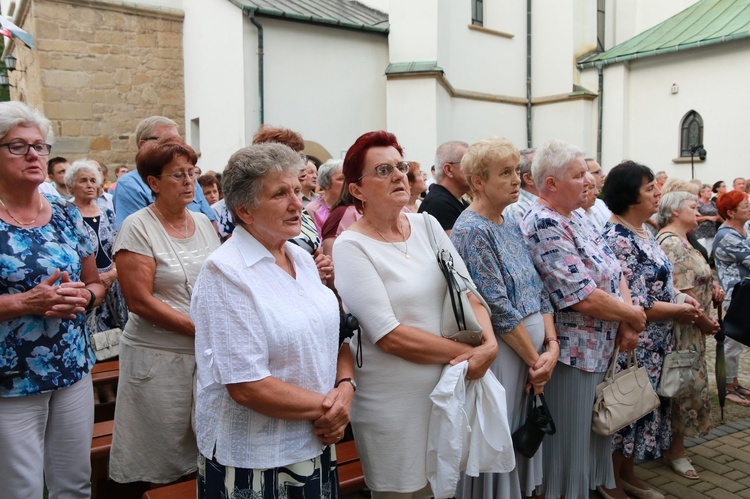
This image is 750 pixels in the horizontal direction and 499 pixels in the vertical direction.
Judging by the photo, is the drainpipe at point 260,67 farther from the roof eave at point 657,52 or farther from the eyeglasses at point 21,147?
the eyeglasses at point 21,147

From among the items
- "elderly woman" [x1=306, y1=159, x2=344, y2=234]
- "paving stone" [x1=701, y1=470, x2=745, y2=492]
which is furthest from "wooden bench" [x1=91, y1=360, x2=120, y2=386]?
"paving stone" [x1=701, y1=470, x2=745, y2=492]

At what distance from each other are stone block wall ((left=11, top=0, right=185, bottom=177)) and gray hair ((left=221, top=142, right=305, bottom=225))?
13770 mm

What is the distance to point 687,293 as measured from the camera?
4523 millimetres

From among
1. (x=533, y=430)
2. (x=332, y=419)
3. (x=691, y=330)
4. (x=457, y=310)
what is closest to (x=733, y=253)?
(x=691, y=330)

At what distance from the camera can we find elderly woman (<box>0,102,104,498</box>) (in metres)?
2.58

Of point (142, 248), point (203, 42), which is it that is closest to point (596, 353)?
point (142, 248)

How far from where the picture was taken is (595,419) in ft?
12.1

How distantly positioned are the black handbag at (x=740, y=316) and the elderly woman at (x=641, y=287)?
436 mm

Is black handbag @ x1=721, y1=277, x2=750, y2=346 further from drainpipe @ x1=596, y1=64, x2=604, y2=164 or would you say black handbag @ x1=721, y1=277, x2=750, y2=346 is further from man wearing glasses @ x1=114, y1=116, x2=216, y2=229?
drainpipe @ x1=596, y1=64, x2=604, y2=164

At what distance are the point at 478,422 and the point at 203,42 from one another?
14003 millimetres

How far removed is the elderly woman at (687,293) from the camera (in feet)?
14.3

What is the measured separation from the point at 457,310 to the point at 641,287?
5.88ft

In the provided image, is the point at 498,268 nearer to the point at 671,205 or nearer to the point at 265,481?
the point at 265,481

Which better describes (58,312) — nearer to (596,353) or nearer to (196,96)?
(596,353)
